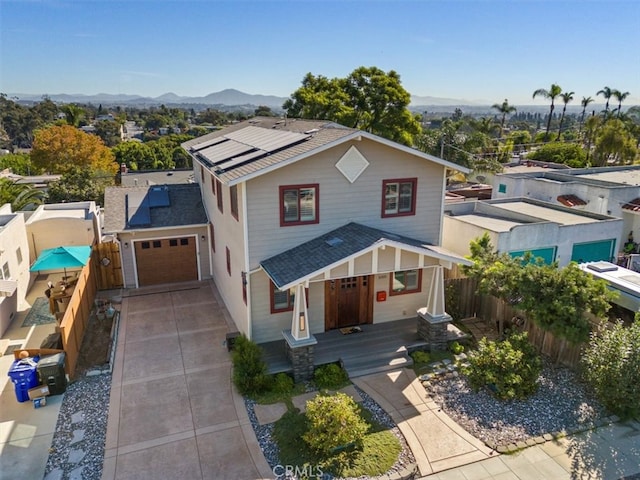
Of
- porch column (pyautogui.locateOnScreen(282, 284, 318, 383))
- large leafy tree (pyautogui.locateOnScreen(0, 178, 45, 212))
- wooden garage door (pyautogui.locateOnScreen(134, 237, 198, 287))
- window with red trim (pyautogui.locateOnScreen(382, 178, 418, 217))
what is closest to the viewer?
porch column (pyautogui.locateOnScreen(282, 284, 318, 383))

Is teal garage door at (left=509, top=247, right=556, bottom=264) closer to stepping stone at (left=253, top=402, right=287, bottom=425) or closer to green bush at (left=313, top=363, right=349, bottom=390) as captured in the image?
green bush at (left=313, top=363, right=349, bottom=390)

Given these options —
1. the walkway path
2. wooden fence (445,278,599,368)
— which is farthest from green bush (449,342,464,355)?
wooden fence (445,278,599,368)

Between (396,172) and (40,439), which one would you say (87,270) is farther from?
(396,172)

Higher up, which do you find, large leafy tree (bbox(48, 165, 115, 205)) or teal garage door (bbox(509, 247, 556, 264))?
large leafy tree (bbox(48, 165, 115, 205))

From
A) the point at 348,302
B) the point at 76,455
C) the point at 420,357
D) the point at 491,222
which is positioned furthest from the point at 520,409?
the point at 76,455

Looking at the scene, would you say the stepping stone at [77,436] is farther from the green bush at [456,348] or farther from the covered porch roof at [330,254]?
the green bush at [456,348]

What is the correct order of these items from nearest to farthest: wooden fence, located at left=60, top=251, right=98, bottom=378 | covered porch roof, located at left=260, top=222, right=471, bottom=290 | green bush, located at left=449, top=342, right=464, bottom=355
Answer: covered porch roof, located at left=260, top=222, right=471, bottom=290 → wooden fence, located at left=60, top=251, right=98, bottom=378 → green bush, located at left=449, top=342, right=464, bottom=355

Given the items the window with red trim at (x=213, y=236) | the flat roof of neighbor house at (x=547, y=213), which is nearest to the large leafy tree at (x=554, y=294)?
the flat roof of neighbor house at (x=547, y=213)
